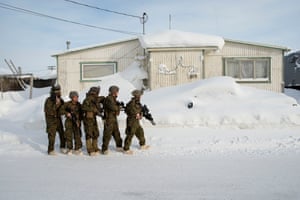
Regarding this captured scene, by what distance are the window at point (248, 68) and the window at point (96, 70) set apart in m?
5.91

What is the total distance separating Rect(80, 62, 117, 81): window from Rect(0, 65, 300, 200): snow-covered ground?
15.2 feet

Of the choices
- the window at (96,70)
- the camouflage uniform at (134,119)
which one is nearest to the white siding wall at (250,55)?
the window at (96,70)

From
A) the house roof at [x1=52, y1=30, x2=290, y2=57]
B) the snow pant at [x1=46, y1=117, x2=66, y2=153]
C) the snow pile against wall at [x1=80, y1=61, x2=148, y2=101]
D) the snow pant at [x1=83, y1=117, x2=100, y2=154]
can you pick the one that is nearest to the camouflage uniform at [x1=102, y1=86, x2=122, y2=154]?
the snow pant at [x1=83, y1=117, x2=100, y2=154]

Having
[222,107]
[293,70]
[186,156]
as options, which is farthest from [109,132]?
[293,70]

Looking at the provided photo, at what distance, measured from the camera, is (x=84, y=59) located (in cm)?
1722

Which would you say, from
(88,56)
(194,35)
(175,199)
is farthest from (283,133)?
(88,56)

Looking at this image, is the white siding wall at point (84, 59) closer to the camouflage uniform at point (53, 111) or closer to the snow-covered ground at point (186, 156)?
the snow-covered ground at point (186, 156)

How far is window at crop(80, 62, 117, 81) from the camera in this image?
1714cm

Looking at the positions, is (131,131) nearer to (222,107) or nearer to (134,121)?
(134,121)

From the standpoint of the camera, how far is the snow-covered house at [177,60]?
50.9 ft

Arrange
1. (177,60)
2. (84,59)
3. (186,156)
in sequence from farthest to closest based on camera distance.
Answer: (84,59), (177,60), (186,156)

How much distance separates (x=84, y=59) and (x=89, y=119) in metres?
10.3

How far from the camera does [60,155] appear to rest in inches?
291

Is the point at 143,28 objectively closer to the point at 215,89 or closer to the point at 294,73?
the point at 215,89
